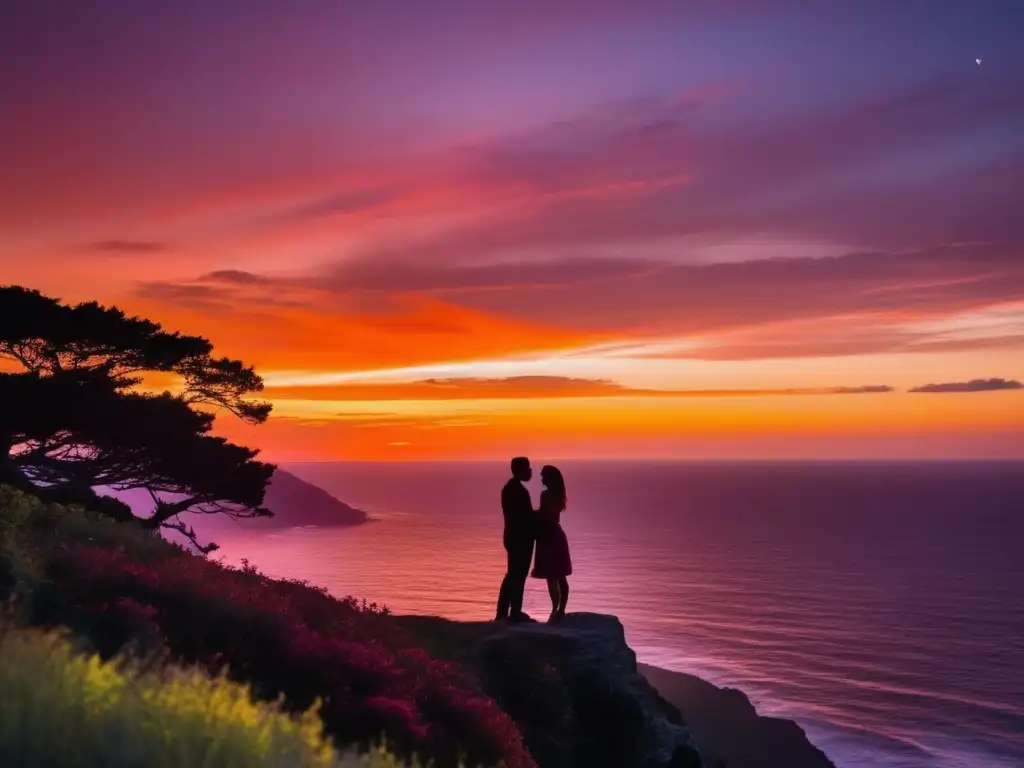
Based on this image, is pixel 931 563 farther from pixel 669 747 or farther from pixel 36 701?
pixel 36 701

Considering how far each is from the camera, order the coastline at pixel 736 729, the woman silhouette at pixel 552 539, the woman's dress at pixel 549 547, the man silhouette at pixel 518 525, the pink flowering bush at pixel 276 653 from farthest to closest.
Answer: the coastline at pixel 736 729
the woman's dress at pixel 549 547
the woman silhouette at pixel 552 539
the man silhouette at pixel 518 525
the pink flowering bush at pixel 276 653

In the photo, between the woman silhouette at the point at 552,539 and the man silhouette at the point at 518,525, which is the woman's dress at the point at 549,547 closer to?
the woman silhouette at the point at 552,539

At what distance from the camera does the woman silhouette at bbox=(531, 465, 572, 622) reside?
1681 cm

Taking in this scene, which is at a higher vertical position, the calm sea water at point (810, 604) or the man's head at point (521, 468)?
the man's head at point (521, 468)

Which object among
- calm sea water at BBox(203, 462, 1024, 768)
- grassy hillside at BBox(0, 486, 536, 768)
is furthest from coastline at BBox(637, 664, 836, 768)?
grassy hillside at BBox(0, 486, 536, 768)

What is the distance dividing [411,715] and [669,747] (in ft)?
28.5

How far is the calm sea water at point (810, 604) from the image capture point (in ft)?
188

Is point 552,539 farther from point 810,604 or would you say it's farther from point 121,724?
point 810,604

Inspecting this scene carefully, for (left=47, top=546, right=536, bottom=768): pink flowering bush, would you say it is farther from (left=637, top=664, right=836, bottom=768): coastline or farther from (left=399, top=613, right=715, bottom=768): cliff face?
(left=637, top=664, right=836, bottom=768): coastline

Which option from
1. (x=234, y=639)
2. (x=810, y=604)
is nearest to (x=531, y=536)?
(x=234, y=639)

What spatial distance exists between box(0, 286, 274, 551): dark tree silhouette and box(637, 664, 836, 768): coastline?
26.8 metres

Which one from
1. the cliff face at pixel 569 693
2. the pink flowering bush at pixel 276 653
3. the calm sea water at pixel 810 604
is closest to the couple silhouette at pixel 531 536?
the cliff face at pixel 569 693

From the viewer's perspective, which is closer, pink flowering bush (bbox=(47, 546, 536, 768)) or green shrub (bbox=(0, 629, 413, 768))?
green shrub (bbox=(0, 629, 413, 768))

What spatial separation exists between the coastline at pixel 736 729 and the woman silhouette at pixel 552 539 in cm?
2782
